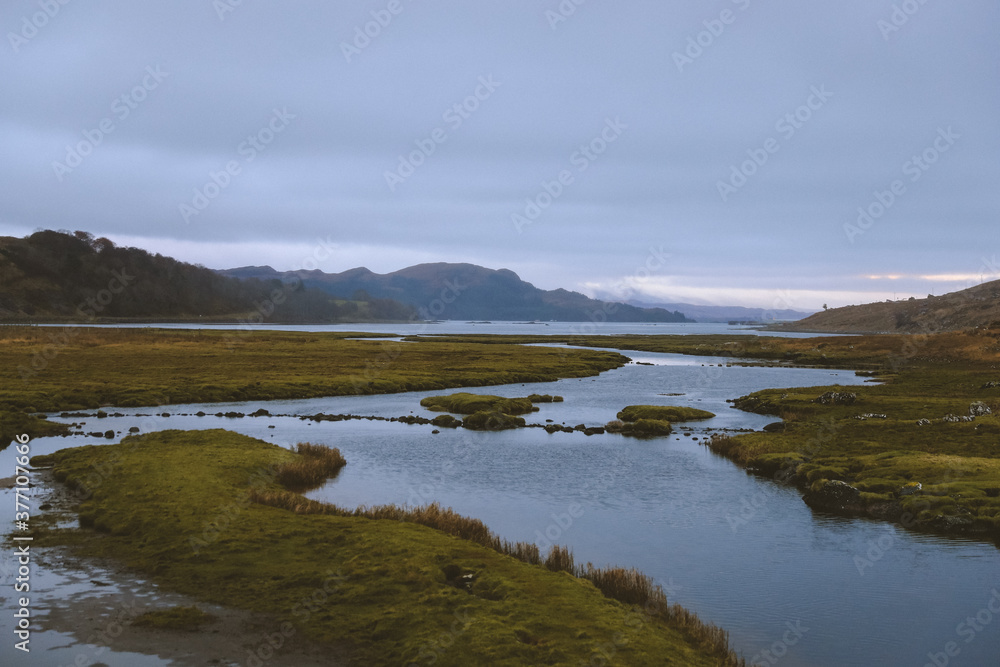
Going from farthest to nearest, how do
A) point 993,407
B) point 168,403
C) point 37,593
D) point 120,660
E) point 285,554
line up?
1. point 168,403
2. point 993,407
3. point 285,554
4. point 37,593
5. point 120,660

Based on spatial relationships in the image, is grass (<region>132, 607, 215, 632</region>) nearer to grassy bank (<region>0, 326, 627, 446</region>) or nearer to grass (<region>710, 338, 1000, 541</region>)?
grass (<region>710, 338, 1000, 541</region>)

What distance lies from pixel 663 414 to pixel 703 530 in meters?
30.0

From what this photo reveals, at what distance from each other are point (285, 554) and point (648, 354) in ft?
488

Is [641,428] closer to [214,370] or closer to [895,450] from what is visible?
[895,450]

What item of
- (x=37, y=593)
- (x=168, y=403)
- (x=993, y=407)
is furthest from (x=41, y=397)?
(x=993, y=407)

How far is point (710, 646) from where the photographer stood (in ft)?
50.8

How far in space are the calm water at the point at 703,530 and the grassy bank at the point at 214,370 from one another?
12433mm

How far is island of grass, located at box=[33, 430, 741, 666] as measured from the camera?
48.4 feet

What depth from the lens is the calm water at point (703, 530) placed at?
1823 centimetres

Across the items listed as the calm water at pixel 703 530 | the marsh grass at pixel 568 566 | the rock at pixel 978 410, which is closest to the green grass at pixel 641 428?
the calm water at pixel 703 530

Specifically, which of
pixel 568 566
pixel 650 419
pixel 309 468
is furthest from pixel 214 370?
pixel 568 566

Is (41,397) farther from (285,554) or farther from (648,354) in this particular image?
(648,354)

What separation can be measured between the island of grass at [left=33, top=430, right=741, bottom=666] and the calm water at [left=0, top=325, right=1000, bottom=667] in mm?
2909

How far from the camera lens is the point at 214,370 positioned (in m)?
85.2
